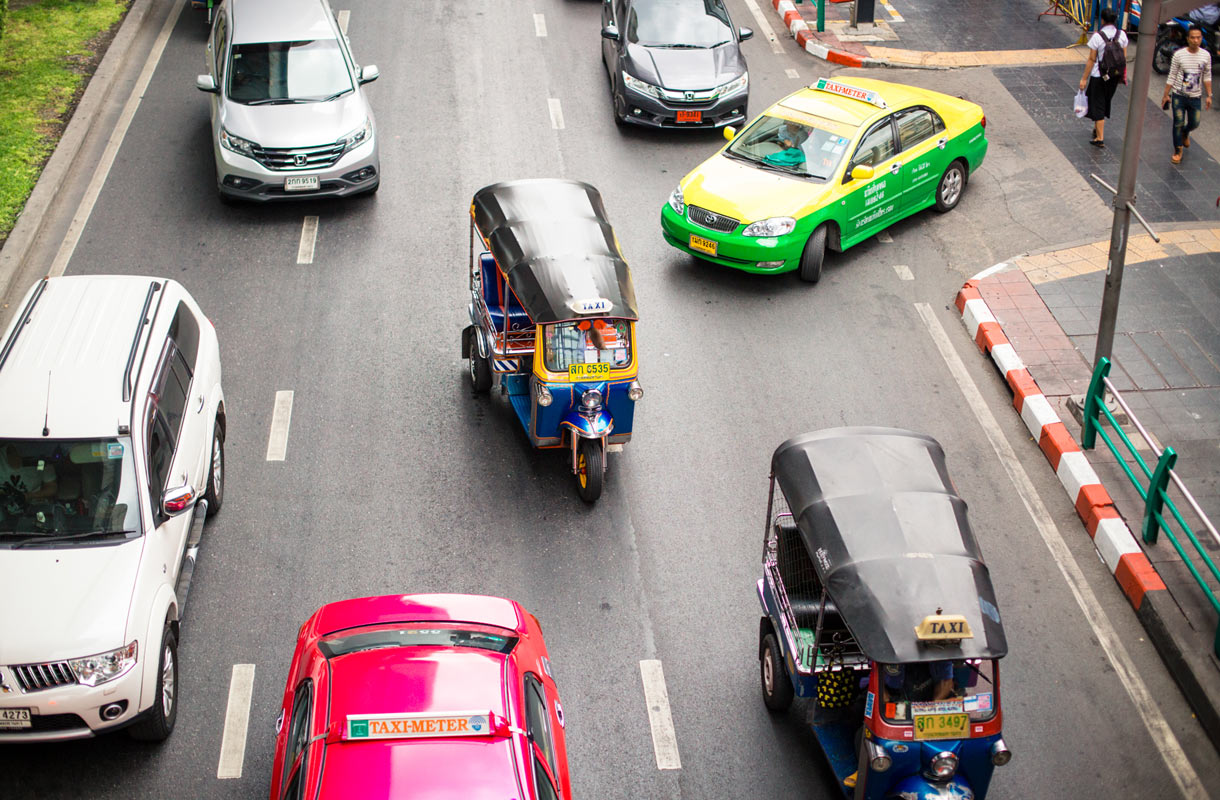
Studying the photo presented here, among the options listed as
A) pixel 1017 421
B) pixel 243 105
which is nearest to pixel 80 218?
pixel 243 105

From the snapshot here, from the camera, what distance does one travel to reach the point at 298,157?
563 inches

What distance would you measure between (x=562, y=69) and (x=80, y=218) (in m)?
7.66

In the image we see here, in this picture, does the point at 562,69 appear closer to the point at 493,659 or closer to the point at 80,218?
the point at 80,218

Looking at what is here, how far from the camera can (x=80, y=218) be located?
47.4ft

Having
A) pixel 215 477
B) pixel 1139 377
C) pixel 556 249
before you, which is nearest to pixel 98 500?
pixel 215 477

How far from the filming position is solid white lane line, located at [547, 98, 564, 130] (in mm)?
16938

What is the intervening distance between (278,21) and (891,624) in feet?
40.8

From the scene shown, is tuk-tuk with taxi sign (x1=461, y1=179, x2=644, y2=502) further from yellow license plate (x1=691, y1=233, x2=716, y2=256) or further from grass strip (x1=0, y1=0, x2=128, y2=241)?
grass strip (x1=0, y1=0, x2=128, y2=241)

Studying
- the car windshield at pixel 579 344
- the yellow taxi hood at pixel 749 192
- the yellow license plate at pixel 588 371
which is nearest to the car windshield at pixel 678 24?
the yellow taxi hood at pixel 749 192

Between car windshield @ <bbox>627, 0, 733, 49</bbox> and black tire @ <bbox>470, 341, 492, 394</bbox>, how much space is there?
7.34 metres

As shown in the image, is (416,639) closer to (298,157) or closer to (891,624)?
(891,624)

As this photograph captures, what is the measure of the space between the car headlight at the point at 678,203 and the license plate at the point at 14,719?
8.76 meters

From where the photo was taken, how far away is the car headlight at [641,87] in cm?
1644

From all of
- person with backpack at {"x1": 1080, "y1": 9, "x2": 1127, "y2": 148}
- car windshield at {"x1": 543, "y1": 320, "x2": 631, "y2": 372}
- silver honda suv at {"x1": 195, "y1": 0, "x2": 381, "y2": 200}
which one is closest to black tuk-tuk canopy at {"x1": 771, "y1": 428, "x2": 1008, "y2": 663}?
car windshield at {"x1": 543, "y1": 320, "x2": 631, "y2": 372}
